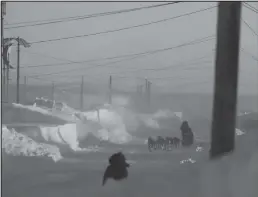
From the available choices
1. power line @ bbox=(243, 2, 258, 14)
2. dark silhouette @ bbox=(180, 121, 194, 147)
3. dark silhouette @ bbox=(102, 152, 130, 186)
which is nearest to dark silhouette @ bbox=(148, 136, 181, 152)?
dark silhouette @ bbox=(180, 121, 194, 147)

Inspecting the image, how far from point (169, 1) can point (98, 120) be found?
580mm

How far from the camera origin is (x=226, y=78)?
1364 mm

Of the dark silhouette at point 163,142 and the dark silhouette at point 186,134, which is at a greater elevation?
the dark silhouette at point 186,134

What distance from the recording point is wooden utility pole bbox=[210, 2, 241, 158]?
1.35 m

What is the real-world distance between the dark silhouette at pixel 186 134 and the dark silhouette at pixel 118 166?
26 cm

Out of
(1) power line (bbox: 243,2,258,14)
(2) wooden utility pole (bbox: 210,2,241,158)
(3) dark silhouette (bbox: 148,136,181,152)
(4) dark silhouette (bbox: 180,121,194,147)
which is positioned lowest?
(3) dark silhouette (bbox: 148,136,181,152)

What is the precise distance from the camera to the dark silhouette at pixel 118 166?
1377mm

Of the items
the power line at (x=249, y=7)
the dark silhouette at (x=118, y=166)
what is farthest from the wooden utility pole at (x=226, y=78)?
the dark silhouette at (x=118, y=166)

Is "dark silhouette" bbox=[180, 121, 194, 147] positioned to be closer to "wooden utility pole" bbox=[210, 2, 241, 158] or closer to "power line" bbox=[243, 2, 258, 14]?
"wooden utility pole" bbox=[210, 2, 241, 158]

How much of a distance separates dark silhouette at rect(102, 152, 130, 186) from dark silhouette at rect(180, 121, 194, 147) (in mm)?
263

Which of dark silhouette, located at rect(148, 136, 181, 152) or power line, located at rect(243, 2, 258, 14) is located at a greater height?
power line, located at rect(243, 2, 258, 14)

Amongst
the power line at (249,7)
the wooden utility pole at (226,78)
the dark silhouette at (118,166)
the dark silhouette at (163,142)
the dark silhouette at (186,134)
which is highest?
the power line at (249,7)

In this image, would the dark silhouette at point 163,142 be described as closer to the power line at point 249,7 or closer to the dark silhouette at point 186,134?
the dark silhouette at point 186,134

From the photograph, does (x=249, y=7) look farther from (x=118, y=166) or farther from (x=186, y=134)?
(x=118, y=166)
